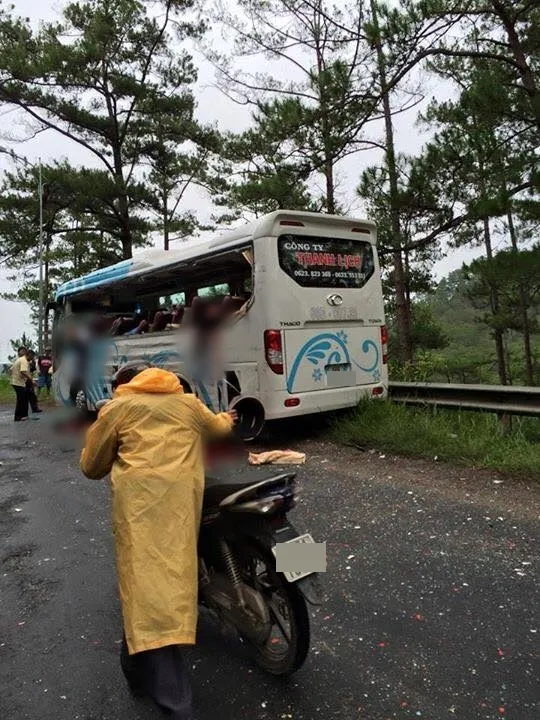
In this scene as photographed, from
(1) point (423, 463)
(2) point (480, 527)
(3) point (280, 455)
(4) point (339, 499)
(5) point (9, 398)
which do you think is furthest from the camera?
(5) point (9, 398)

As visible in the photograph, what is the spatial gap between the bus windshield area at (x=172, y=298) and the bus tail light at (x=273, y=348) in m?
0.57

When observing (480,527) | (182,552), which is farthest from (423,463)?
(182,552)

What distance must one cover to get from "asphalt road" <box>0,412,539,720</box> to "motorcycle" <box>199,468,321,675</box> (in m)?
0.17

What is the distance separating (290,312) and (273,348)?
514 millimetres

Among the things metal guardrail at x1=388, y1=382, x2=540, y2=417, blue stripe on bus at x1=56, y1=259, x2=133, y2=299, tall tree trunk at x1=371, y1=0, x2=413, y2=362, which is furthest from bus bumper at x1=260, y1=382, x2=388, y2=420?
blue stripe on bus at x1=56, y1=259, x2=133, y2=299

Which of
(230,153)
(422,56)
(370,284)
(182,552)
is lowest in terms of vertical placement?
(182,552)

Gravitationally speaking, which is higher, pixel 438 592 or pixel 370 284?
pixel 370 284

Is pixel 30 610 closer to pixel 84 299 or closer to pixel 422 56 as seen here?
pixel 422 56

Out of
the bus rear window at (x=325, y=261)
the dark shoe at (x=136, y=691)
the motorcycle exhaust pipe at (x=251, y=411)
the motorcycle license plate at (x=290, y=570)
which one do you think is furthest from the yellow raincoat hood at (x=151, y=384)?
the bus rear window at (x=325, y=261)

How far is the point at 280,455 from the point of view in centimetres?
653

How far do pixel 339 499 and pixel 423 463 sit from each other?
135 centimetres

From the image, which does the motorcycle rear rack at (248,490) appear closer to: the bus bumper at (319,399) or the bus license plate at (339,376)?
the bus bumper at (319,399)

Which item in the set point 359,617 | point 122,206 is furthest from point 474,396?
point 122,206

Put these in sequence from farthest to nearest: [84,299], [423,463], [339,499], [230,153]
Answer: [230,153], [84,299], [423,463], [339,499]
